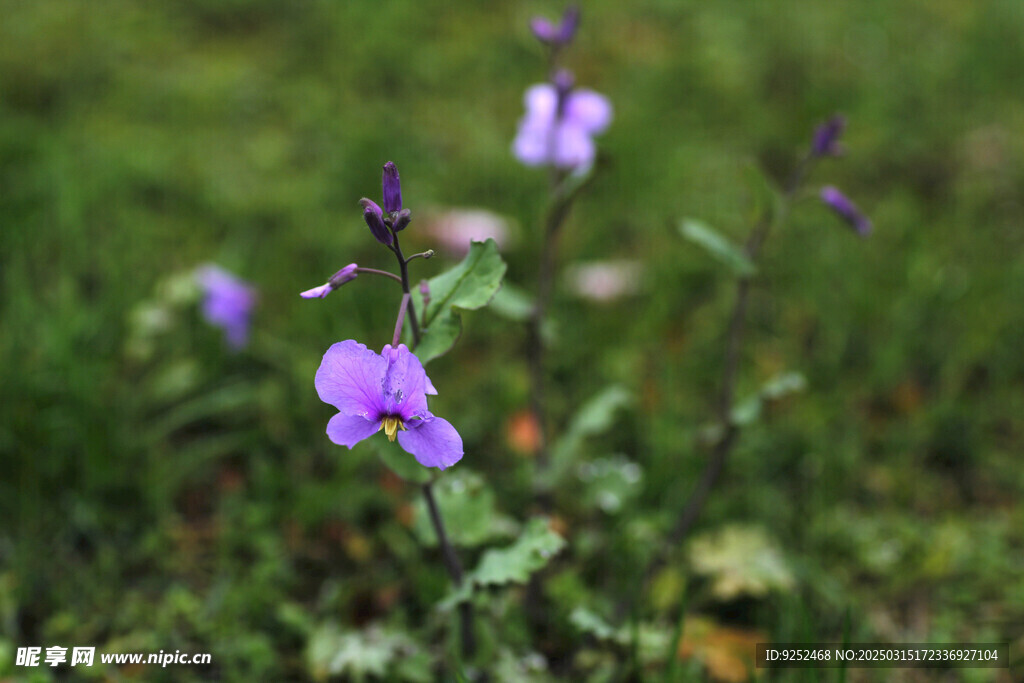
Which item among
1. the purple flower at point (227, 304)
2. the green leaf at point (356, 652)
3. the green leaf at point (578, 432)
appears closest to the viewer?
the green leaf at point (356, 652)

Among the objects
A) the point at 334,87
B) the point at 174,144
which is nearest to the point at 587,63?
the point at 334,87

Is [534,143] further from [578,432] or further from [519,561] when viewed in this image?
[519,561]

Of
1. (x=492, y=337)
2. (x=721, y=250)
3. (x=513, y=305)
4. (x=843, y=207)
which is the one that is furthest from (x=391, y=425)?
(x=492, y=337)

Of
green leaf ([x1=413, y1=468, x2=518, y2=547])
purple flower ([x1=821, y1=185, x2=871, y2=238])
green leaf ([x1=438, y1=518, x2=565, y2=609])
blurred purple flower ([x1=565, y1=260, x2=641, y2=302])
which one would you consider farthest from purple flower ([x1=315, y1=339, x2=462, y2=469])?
blurred purple flower ([x1=565, y1=260, x2=641, y2=302])

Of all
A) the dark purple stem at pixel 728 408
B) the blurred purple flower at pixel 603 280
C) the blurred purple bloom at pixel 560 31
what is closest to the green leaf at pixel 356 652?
the dark purple stem at pixel 728 408

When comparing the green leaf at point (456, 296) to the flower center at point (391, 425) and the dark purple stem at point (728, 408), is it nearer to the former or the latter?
the flower center at point (391, 425)

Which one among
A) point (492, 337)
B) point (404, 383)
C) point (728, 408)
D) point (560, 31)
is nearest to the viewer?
point (404, 383)
